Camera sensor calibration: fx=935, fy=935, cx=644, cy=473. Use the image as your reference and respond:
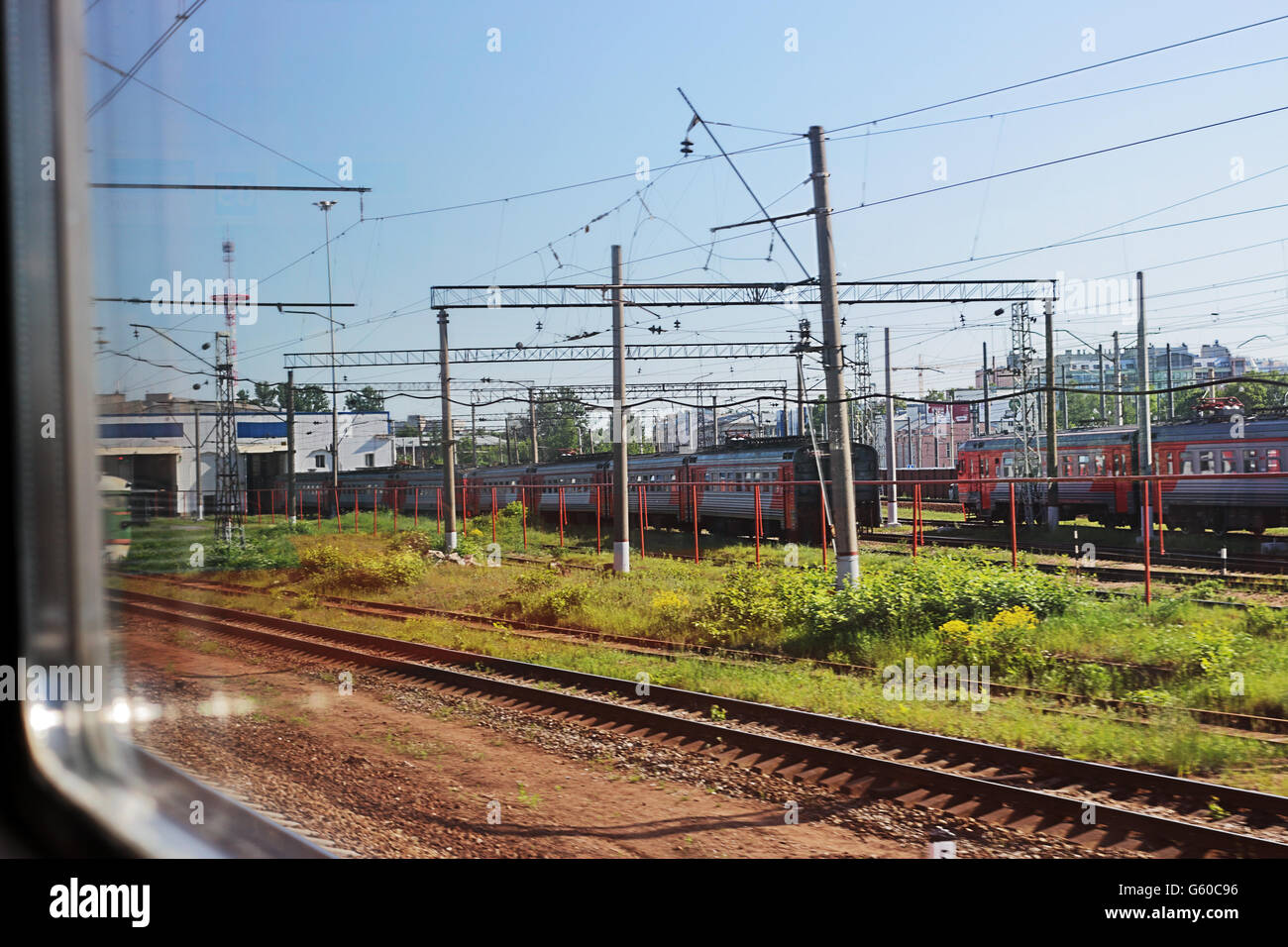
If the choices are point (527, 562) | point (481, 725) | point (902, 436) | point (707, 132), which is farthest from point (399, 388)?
point (902, 436)

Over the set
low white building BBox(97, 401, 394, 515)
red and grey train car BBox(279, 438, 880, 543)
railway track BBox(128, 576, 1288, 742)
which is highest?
low white building BBox(97, 401, 394, 515)

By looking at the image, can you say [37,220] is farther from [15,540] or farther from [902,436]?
[902,436]

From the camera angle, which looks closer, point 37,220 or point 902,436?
point 37,220

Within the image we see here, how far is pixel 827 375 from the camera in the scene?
44.4ft

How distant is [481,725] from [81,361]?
7.19 meters

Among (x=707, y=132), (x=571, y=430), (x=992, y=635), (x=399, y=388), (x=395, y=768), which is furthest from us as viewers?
(x=571, y=430)

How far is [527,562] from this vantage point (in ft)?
81.7

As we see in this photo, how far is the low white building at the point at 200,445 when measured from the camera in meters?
4.41

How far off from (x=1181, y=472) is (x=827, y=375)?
1997cm

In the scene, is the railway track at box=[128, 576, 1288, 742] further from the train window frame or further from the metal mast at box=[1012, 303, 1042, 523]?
the metal mast at box=[1012, 303, 1042, 523]

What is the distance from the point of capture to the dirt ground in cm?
617

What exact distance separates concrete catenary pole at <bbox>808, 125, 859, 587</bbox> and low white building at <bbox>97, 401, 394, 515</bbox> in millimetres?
8539

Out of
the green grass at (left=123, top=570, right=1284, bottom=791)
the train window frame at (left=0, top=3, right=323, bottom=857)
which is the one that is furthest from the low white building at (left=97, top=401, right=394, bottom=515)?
the green grass at (left=123, top=570, right=1284, bottom=791)
